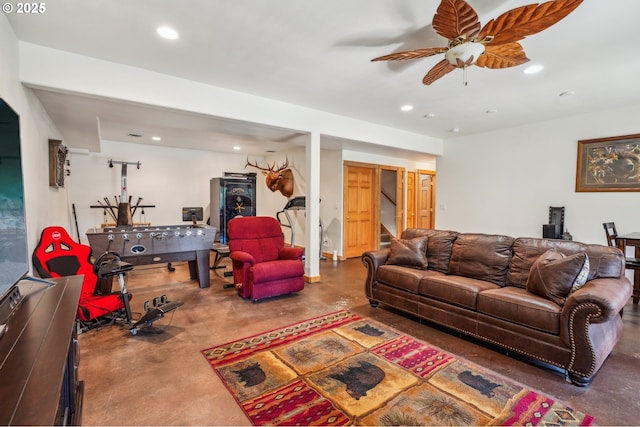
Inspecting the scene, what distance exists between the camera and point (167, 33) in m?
2.42

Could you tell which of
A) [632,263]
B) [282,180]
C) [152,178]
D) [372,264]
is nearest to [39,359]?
[372,264]

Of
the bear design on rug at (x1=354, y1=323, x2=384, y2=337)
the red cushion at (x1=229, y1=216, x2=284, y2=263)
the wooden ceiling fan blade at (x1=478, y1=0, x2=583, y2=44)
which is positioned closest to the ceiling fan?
the wooden ceiling fan blade at (x1=478, y1=0, x2=583, y2=44)

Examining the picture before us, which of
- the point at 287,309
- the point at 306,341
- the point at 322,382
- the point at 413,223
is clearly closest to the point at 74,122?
the point at 287,309

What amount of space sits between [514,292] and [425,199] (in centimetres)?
599

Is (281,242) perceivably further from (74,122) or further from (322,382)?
(74,122)

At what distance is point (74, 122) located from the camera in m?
4.17

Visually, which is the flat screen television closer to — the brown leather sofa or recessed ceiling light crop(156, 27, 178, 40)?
recessed ceiling light crop(156, 27, 178, 40)

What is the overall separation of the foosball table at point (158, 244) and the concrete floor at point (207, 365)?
47cm

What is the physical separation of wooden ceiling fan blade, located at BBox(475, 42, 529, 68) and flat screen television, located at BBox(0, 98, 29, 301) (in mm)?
3054

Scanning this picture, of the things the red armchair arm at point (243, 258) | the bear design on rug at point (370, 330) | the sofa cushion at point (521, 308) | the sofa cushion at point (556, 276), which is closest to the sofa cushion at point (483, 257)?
the sofa cushion at point (521, 308)

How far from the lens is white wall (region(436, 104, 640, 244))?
14.3 feet

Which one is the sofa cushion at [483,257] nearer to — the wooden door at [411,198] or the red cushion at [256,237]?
the red cushion at [256,237]

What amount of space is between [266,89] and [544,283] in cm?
346

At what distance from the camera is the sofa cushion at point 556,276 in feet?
7.59
